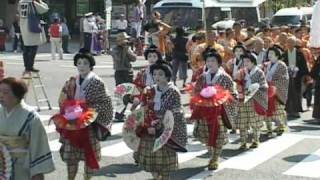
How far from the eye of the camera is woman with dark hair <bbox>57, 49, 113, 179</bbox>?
6.81 m

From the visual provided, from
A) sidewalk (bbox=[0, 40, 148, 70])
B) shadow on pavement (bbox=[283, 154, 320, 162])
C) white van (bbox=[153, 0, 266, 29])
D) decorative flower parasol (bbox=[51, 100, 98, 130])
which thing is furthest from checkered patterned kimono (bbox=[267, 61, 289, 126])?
white van (bbox=[153, 0, 266, 29])

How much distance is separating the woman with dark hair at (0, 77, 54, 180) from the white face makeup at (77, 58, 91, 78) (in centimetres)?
224

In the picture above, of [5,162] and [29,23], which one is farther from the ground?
[29,23]

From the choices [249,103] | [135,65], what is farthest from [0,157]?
[135,65]

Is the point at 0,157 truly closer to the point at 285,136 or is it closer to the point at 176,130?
the point at 176,130

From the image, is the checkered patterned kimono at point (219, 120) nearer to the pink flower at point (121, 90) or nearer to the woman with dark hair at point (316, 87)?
the pink flower at point (121, 90)

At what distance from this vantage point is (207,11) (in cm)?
2436

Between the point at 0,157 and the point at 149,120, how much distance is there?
95.9 inches

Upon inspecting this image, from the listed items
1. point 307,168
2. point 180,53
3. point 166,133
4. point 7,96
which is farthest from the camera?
point 180,53

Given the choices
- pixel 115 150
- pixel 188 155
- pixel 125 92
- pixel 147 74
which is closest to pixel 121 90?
pixel 125 92

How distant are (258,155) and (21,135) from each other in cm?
516

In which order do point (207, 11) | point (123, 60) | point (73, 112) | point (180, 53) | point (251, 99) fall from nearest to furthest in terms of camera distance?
point (73, 112) → point (251, 99) → point (123, 60) → point (180, 53) → point (207, 11)

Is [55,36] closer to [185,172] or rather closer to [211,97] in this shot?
[185,172]

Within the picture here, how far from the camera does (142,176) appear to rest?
7891 millimetres
